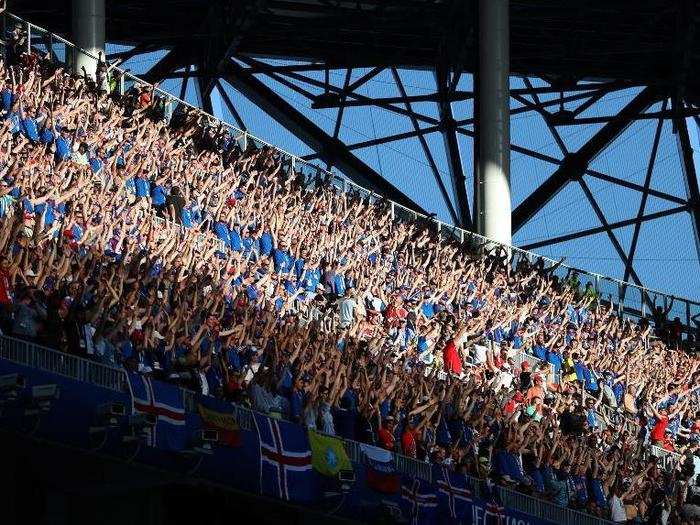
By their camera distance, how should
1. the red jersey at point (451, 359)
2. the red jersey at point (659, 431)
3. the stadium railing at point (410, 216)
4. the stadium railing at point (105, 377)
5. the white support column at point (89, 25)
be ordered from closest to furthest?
the stadium railing at point (105, 377)
the red jersey at point (451, 359)
the red jersey at point (659, 431)
the stadium railing at point (410, 216)
the white support column at point (89, 25)

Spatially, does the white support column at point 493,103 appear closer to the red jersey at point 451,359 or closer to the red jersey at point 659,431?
the red jersey at point 659,431

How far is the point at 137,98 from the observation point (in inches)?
1366

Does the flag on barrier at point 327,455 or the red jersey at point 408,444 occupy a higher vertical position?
the red jersey at point 408,444

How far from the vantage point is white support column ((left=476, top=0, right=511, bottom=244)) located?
44.6m

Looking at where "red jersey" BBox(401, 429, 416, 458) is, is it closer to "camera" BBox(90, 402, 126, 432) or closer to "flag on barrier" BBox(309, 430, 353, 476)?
"flag on barrier" BBox(309, 430, 353, 476)

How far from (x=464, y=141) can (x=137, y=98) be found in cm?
1865

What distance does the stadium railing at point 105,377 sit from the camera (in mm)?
18047

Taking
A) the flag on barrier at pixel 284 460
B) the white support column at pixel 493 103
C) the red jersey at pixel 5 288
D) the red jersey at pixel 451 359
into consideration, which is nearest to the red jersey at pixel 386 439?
the flag on barrier at pixel 284 460

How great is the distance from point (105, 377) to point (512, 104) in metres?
35.3

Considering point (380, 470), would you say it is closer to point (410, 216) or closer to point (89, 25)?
point (410, 216)

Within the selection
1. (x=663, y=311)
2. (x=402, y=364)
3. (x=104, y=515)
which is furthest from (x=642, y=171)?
(x=104, y=515)

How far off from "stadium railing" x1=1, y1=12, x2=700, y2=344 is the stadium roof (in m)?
6.17

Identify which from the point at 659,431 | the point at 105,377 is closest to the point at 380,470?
the point at 105,377

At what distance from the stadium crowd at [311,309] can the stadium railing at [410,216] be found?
18.7 inches
